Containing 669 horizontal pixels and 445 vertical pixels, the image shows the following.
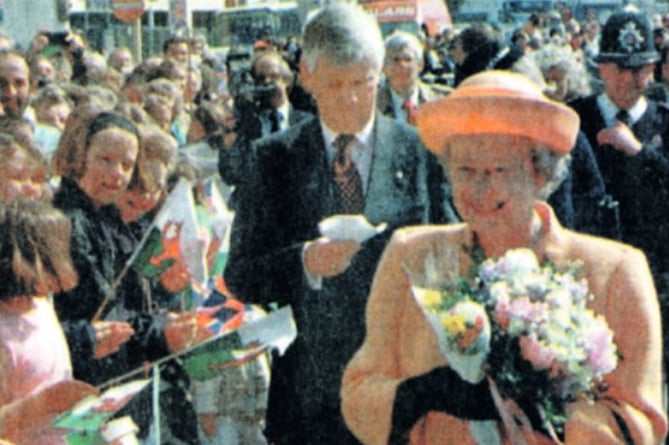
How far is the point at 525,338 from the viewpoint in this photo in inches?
112

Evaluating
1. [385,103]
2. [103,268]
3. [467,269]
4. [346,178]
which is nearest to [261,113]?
[385,103]

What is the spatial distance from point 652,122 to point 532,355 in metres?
4.13

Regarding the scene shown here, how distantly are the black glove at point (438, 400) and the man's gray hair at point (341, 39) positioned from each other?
124cm

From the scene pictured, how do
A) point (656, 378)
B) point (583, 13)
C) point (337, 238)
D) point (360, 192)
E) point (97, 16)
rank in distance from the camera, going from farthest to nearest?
point (583, 13) → point (97, 16) → point (360, 192) → point (337, 238) → point (656, 378)

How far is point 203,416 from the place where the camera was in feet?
21.6

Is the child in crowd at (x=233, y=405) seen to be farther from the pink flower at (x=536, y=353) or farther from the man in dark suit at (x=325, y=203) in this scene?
the pink flower at (x=536, y=353)

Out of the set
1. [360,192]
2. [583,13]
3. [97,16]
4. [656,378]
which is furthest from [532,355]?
[583,13]

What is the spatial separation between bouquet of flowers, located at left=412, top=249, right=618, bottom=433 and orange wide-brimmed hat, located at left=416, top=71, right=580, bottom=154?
30 cm

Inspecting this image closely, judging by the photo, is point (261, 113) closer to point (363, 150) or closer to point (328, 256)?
point (363, 150)

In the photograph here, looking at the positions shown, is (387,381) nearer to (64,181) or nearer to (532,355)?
(532,355)

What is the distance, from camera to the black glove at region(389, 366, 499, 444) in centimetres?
290

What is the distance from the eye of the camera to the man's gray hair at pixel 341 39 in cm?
398

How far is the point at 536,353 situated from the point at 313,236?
1432mm

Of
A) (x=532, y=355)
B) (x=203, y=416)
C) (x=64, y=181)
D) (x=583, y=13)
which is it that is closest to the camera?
(x=532, y=355)
